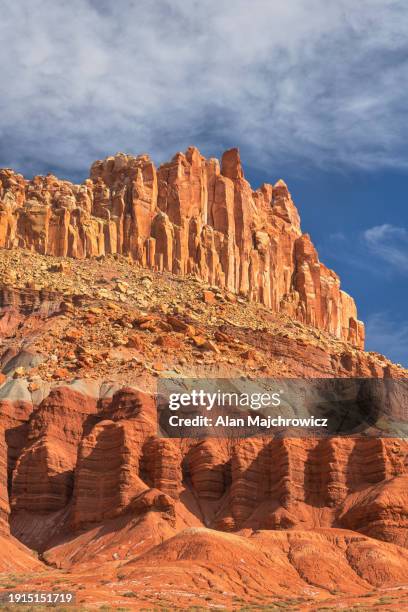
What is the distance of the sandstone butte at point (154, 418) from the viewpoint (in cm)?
6950

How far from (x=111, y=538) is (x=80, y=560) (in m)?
3.14

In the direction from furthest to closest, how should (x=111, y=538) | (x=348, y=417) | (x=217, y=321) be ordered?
(x=217, y=321) → (x=348, y=417) → (x=111, y=538)

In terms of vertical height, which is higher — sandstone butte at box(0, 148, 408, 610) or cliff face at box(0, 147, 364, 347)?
cliff face at box(0, 147, 364, 347)

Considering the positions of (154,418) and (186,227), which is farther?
(186,227)

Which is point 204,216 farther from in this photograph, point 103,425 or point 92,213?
point 103,425

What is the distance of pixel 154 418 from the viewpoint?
9044 cm

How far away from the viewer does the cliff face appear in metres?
131

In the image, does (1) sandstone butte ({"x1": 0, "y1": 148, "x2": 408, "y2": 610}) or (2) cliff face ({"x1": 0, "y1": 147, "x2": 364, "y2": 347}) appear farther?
(2) cliff face ({"x1": 0, "y1": 147, "x2": 364, "y2": 347})

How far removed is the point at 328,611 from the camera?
5931 cm

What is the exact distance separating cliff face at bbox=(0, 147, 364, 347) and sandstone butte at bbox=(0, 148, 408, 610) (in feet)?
0.86

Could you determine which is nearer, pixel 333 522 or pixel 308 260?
pixel 333 522

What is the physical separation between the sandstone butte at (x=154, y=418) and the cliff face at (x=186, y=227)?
0.26 metres

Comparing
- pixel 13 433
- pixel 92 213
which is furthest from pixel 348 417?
pixel 92 213

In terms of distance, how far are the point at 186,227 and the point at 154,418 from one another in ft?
174
